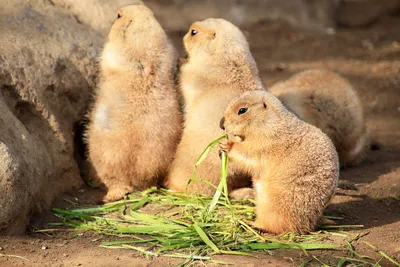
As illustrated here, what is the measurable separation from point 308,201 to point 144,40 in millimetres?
2151

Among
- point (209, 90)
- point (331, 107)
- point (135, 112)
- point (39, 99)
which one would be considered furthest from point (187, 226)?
point (331, 107)

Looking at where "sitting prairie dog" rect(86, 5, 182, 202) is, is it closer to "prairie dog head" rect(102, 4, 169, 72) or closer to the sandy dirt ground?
"prairie dog head" rect(102, 4, 169, 72)

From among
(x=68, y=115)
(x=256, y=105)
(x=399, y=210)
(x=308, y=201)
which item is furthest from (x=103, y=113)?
(x=399, y=210)

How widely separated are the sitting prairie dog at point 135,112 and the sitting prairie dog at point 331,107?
1598 mm

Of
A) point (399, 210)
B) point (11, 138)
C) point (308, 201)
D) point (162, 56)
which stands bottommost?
point (399, 210)

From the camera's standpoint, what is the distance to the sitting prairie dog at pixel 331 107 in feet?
24.3

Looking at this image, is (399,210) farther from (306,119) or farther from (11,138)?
(11,138)

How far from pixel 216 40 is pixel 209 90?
0.49 metres

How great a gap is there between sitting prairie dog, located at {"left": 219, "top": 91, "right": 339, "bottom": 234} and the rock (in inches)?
62.3

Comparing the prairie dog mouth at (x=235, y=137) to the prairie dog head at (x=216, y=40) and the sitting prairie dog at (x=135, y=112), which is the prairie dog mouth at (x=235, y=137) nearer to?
the sitting prairie dog at (x=135, y=112)

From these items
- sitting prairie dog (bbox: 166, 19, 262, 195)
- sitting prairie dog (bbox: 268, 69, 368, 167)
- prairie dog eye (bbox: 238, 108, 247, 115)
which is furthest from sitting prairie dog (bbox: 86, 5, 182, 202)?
sitting prairie dog (bbox: 268, 69, 368, 167)

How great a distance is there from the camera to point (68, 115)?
6.64 metres

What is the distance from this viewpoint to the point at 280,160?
5.30 m

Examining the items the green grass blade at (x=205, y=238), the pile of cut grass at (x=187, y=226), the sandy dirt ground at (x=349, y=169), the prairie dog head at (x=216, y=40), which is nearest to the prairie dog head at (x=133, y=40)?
the prairie dog head at (x=216, y=40)
